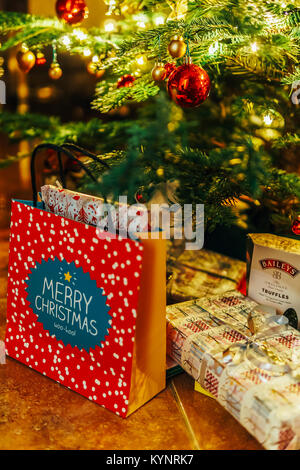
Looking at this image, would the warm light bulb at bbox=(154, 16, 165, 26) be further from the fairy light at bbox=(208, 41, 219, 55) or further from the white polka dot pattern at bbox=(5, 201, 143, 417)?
the white polka dot pattern at bbox=(5, 201, 143, 417)

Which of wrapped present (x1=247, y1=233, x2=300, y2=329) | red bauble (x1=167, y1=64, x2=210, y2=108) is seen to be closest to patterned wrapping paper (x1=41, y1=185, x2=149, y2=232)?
red bauble (x1=167, y1=64, x2=210, y2=108)

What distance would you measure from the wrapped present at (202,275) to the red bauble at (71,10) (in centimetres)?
64

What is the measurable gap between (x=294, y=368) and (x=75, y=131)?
2.67 feet

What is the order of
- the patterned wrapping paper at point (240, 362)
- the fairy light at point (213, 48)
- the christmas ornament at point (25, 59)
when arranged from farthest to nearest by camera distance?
the christmas ornament at point (25, 59)
the fairy light at point (213, 48)
the patterned wrapping paper at point (240, 362)

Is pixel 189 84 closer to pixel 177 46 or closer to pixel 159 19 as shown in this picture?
pixel 177 46

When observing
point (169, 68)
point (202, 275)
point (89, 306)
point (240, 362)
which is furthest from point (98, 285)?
point (202, 275)

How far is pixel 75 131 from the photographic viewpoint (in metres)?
1.15

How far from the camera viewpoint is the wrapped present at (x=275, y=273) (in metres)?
0.86

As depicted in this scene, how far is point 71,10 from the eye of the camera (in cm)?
90

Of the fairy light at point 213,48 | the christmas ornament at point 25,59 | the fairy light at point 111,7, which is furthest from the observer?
the christmas ornament at point 25,59

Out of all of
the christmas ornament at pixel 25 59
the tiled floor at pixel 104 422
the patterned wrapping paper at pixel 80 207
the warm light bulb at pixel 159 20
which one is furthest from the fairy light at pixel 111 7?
the tiled floor at pixel 104 422

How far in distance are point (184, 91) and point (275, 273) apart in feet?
1.36

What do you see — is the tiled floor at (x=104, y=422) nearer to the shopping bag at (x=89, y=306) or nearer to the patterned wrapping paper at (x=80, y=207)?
the shopping bag at (x=89, y=306)

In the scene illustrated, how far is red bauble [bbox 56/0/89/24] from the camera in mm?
892
